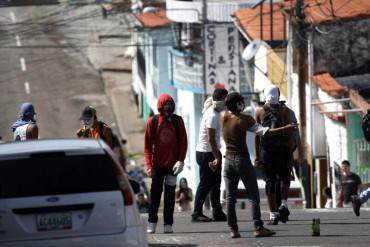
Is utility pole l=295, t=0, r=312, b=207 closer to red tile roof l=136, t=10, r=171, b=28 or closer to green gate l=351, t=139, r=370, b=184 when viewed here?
green gate l=351, t=139, r=370, b=184

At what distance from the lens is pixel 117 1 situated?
59.6 meters

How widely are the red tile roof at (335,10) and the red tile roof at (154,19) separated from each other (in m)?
18.4

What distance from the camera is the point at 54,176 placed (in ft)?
37.4

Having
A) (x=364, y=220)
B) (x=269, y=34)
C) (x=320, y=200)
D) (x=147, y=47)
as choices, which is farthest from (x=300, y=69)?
(x=147, y=47)

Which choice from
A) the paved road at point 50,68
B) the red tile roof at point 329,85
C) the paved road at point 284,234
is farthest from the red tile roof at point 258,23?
the paved road at point 284,234

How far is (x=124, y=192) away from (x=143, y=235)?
56 centimetres

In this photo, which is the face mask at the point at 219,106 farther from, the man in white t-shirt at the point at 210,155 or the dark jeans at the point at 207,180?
the dark jeans at the point at 207,180

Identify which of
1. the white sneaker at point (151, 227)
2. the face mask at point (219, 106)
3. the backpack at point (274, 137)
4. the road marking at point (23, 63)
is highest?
the face mask at point (219, 106)

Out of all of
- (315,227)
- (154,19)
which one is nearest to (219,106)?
Result: (315,227)

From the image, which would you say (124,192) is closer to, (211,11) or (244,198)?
(244,198)

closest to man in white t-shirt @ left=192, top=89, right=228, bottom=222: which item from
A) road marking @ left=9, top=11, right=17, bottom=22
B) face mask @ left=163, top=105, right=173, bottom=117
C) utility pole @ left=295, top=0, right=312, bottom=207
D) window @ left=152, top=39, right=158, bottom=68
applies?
face mask @ left=163, top=105, right=173, bottom=117

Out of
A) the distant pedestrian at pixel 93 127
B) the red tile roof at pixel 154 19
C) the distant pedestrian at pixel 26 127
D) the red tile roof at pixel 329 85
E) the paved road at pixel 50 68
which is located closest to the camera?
the distant pedestrian at pixel 93 127

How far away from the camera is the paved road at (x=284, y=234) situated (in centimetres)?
1488

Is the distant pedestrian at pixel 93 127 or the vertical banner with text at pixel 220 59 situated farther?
the vertical banner with text at pixel 220 59
